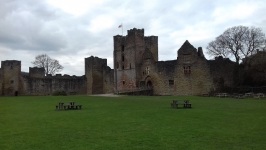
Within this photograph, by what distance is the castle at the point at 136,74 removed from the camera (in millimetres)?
49625

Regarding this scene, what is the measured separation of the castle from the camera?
49.6m

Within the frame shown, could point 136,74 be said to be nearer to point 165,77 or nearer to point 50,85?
point 165,77

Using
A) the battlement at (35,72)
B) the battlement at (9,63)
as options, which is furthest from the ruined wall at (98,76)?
the battlement at (9,63)

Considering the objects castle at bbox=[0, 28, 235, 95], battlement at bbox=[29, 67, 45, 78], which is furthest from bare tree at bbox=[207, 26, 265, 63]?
battlement at bbox=[29, 67, 45, 78]

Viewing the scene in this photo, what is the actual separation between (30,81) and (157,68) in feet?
67.2

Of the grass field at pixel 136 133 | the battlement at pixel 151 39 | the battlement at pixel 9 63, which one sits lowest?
the grass field at pixel 136 133

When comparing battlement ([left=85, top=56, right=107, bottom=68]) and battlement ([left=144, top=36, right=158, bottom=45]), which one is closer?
battlement ([left=144, top=36, right=158, bottom=45])

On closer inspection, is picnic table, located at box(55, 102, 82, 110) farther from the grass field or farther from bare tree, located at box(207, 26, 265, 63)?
bare tree, located at box(207, 26, 265, 63)

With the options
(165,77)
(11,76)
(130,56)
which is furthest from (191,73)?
(11,76)

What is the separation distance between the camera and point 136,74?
185ft

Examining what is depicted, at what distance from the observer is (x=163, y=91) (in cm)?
5256

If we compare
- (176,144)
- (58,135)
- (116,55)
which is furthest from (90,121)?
(116,55)

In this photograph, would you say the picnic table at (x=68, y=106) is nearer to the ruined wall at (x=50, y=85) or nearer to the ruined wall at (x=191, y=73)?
the ruined wall at (x=191, y=73)

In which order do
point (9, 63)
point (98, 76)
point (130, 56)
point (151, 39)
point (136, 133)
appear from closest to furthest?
point (136, 133) → point (9, 63) → point (130, 56) → point (151, 39) → point (98, 76)
